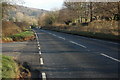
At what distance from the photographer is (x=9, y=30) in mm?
35125

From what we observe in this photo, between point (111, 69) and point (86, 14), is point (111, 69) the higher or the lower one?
the lower one

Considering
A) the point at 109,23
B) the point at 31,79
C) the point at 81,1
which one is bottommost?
the point at 31,79

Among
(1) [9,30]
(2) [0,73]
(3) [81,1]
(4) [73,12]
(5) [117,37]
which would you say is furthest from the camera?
(4) [73,12]

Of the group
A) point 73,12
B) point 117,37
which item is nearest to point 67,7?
point 73,12

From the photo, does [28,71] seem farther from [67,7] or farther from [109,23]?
[67,7]

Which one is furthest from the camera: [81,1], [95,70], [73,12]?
[73,12]

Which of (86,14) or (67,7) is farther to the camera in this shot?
(67,7)

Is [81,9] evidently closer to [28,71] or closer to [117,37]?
[117,37]

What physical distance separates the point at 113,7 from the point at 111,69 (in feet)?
97.4

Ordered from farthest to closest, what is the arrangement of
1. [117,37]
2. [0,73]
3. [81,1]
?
[81,1], [117,37], [0,73]

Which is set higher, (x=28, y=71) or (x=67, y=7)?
(x=67, y=7)

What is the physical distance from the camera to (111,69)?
29.1 ft

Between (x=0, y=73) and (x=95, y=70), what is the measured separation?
11.4ft

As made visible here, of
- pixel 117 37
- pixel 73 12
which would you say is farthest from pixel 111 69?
pixel 73 12
